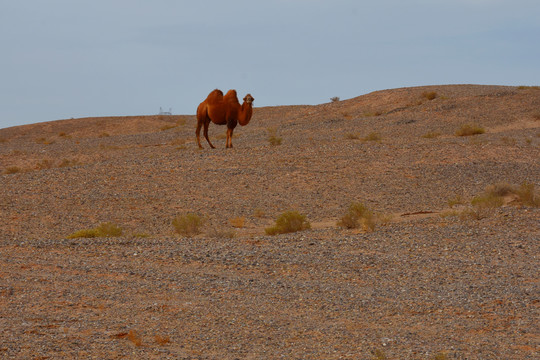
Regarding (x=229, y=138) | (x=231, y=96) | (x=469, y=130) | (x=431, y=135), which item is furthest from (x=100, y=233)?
(x=469, y=130)

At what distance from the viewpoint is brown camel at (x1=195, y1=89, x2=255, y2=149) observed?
90.5 ft

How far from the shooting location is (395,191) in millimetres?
22953

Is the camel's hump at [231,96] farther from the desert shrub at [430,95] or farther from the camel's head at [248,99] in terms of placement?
the desert shrub at [430,95]

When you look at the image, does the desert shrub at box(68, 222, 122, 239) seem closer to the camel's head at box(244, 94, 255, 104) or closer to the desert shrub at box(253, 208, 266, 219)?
the desert shrub at box(253, 208, 266, 219)

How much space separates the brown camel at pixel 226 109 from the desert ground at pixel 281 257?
1.31m

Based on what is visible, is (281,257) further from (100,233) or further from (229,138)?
(229,138)

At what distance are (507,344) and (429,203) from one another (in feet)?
42.0

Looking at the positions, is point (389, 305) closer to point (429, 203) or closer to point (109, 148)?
point (429, 203)

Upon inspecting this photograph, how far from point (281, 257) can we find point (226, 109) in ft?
49.0

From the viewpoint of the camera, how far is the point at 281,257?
46.6ft

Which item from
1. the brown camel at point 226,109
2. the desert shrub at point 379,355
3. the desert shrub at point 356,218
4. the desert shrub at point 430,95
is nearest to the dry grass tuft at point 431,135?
the brown camel at point 226,109

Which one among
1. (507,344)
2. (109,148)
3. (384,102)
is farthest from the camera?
(384,102)

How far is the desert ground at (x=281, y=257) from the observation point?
9.26m

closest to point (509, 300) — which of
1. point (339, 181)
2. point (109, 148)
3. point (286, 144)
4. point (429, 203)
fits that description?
point (429, 203)
